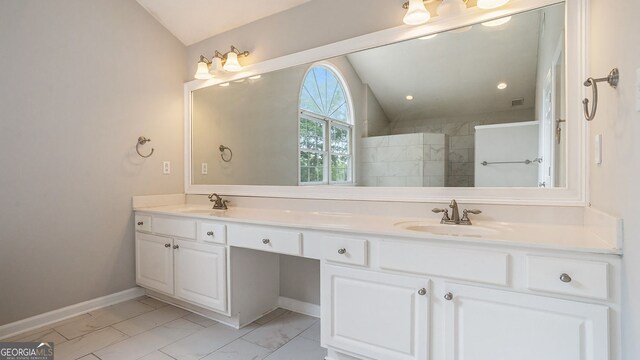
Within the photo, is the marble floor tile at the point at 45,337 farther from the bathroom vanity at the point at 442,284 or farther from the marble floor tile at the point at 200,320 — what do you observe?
the bathroom vanity at the point at 442,284

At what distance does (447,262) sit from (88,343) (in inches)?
85.6

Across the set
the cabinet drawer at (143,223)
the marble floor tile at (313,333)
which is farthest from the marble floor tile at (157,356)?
the cabinet drawer at (143,223)

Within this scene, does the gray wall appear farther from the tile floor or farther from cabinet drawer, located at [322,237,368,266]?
cabinet drawer, located at [322,237,368,266]

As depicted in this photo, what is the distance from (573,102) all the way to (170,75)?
10.0ft

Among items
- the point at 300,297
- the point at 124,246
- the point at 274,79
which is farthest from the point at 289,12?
the point at 124,246

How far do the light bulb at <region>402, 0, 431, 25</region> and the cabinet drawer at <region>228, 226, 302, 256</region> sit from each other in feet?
4.50

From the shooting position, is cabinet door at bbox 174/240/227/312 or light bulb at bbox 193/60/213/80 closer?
cabinet door at bbox 174/240/227/312

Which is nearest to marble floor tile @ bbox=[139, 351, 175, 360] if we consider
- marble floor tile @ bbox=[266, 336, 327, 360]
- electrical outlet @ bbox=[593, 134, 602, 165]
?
marble floor tile @ bbox=[266, 336, 327, 360]

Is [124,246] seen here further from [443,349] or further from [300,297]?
[443,349]

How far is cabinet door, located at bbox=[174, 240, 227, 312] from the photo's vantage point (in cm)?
209

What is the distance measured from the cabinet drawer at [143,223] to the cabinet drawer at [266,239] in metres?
0.97

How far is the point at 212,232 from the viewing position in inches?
83.6

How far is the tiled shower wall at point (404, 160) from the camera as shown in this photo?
1.83 meters

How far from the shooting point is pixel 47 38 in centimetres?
218
